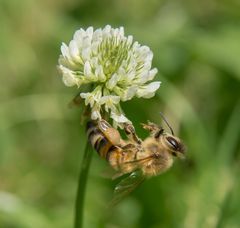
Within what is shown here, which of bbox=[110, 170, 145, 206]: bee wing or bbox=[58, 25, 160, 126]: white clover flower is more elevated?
bbox=[58, 25, 160, 126]: white clover flower

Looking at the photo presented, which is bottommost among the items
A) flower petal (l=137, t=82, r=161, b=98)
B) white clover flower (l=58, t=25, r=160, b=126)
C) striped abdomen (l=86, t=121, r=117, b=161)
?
striped abdomen (l=86, t=121, r=117, b=161)

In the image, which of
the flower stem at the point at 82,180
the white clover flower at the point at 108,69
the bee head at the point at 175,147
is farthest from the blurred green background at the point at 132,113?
the white clover flower at the point at 108,69

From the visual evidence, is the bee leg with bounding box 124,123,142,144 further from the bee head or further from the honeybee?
the bee head

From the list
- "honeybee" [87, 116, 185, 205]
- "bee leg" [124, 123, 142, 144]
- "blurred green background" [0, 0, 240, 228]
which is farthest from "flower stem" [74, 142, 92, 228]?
"blurred green background" [0, 0, 240, 228]

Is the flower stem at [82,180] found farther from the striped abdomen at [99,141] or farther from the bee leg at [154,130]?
the bee leg at [154,130]

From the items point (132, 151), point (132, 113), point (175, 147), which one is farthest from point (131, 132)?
point (132, 113)

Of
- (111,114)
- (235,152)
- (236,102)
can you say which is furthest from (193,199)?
(111,114)

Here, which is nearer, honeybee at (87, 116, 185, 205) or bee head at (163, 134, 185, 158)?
honeybee at (87, 116, 185, 205)
